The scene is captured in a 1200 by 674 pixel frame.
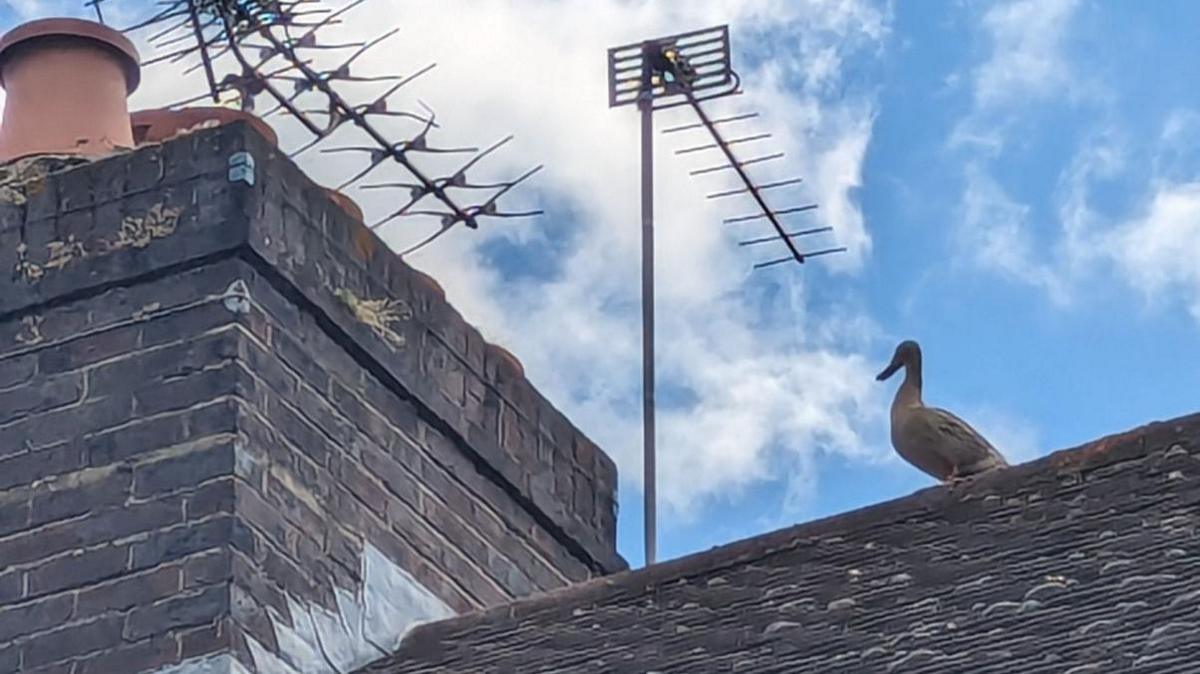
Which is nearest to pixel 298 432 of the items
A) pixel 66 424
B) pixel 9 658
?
pixel 66 424

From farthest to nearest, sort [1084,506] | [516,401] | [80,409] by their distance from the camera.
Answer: [516,401] → [80,409] → [1084,506]

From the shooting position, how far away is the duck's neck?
873cm

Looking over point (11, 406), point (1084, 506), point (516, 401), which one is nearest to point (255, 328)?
point (11, 406)

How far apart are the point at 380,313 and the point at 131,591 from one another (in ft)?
4.62

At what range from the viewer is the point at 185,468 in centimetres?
774

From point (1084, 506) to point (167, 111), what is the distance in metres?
3.61

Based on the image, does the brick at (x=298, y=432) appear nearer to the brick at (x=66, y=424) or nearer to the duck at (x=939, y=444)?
the brick at (x=66, y=424)

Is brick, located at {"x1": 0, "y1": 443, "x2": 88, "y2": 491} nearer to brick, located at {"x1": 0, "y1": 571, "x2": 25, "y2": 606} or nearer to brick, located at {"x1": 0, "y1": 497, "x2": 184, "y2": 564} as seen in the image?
brick, located at {"x1": 0, "y1": 497, "x2": 184, "y2": 564}

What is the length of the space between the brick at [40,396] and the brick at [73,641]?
785mm

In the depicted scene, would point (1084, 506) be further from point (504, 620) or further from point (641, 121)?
point (641, 121)

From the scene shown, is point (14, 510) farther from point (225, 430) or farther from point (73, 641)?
point (225, 430)

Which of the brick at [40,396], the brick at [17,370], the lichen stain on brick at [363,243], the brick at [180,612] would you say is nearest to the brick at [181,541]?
the brick at [180,612]

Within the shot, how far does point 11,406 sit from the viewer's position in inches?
319

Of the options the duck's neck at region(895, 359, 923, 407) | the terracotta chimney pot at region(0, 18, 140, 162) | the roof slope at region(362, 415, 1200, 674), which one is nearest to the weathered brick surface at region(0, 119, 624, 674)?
the roof slope at region(362, 415, 1200, 674)
